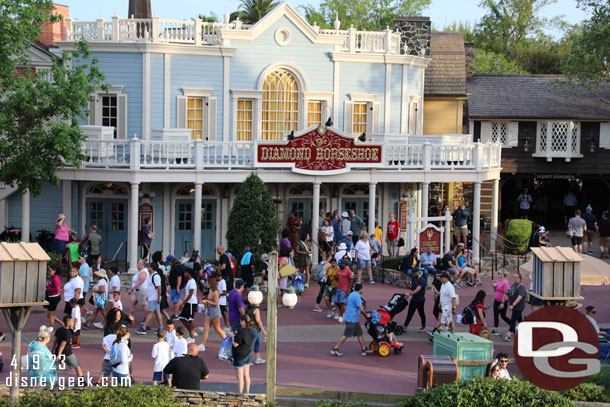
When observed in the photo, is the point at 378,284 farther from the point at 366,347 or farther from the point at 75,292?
the point at 75,292

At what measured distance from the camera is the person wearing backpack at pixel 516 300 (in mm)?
20922

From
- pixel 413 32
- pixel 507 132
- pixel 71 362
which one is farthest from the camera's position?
pixel 507 132

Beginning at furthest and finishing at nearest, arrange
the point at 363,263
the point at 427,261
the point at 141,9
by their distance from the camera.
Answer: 1. the point at 141,9
2. the point at 363,263
3. the point at 427,261

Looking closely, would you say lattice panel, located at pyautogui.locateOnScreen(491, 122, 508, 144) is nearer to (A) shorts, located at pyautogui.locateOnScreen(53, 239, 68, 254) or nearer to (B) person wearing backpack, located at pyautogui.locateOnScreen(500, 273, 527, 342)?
(B) person wearing backpack, located at pyautogui.locateOnScreen(500, 273, 527, 342)

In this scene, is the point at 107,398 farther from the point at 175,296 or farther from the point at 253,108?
the point at 253,108

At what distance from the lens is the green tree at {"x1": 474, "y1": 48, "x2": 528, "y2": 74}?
55.4 metres

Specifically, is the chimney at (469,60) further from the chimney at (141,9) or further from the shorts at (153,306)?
the shorts at (153,306)

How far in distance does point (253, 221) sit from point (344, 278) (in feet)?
16.9

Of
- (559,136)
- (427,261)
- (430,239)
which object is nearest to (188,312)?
(427,261)

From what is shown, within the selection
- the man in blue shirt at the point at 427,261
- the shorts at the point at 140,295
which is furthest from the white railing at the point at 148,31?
the shorts at the point at 140,295

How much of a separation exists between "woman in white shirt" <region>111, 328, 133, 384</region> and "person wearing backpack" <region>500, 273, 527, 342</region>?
8922mm

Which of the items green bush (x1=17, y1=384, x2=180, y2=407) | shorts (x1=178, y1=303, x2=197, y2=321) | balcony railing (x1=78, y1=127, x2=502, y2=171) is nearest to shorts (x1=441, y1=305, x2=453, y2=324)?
shorts (x1=178, y1=303, x2=197, y2=321)

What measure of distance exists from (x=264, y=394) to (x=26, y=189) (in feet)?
42.0

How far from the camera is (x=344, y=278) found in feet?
73.2
